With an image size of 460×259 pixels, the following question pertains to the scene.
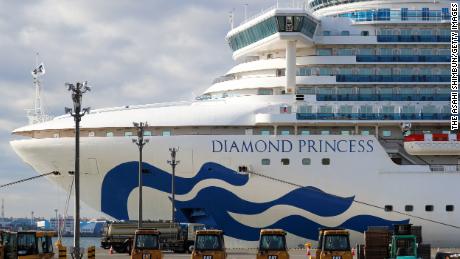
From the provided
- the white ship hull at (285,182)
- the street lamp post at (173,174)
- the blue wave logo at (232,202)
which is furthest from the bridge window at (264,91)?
the street lamp post at (173,174)

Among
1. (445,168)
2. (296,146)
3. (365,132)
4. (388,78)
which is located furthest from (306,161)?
(445,168)

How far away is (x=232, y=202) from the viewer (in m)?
44.0

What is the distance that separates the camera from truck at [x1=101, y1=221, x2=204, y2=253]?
149ft

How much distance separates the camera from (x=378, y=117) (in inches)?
1777

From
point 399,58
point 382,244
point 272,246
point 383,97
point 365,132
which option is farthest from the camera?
point 399,58

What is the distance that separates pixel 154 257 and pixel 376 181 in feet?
52.3

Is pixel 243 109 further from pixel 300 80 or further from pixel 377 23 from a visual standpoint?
pixel 377 23

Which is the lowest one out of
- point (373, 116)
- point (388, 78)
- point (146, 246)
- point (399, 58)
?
point (146, 246)

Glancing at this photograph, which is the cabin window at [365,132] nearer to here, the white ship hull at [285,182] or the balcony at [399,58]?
the white ship hull at [285,182]

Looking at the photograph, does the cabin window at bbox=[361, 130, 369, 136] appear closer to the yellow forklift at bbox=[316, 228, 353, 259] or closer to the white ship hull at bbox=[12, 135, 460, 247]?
the white ship hull at bbox=[12, 135, 460, 247]

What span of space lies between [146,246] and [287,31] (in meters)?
17.7

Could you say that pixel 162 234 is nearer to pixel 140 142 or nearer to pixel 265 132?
pixel 140 142

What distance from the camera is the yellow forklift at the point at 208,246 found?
30.0 meters

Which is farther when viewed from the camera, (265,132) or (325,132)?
(325,132)
